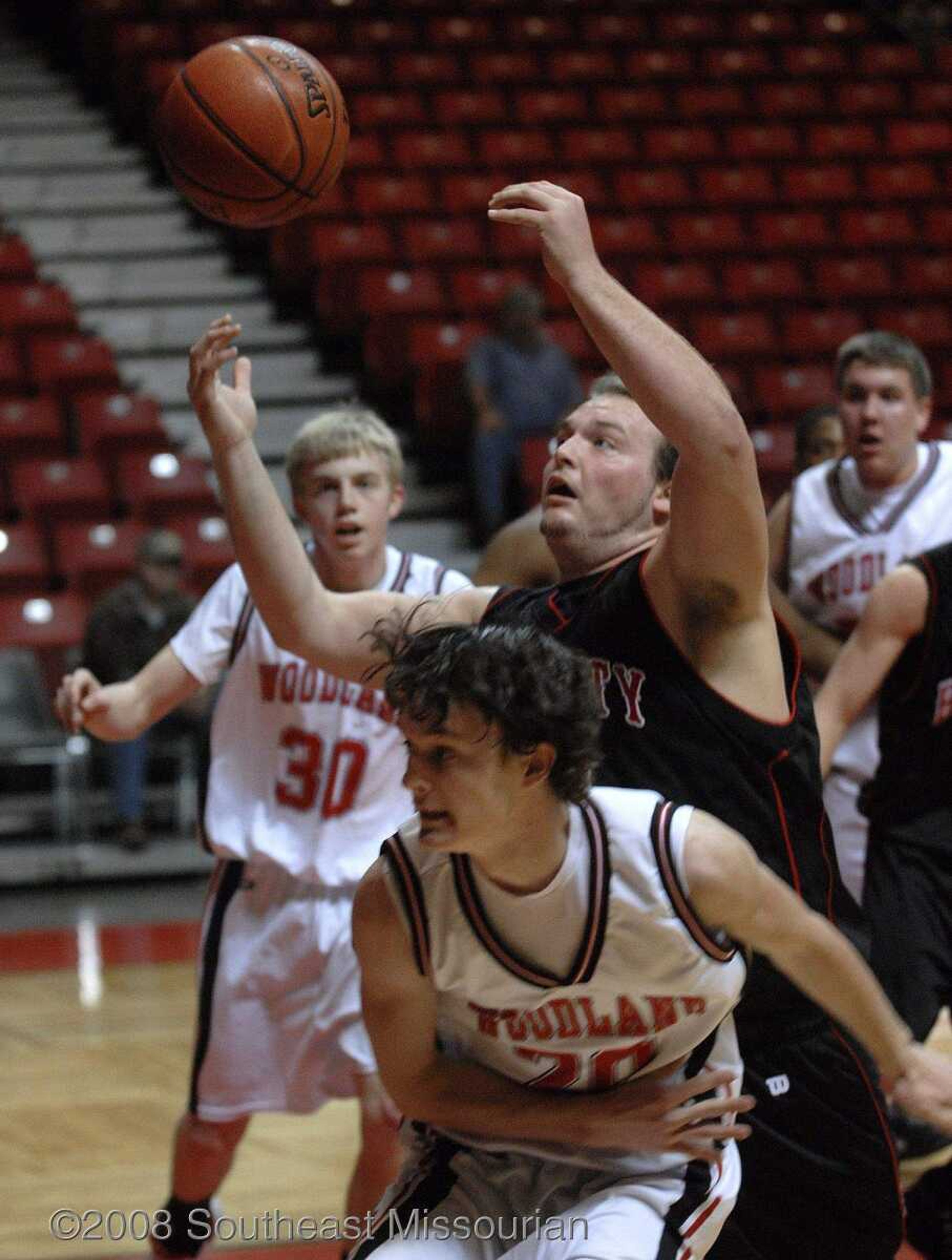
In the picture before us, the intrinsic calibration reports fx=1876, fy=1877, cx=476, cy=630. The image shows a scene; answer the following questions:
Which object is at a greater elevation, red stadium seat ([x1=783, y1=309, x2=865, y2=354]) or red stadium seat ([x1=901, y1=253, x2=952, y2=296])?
red stadium seat ([x1=901, y1=253, x2=952, y2=296])

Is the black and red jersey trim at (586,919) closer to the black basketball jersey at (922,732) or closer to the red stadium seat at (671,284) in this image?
the black basketball jersey at (922,732)

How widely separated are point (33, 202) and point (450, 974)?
1111 cm

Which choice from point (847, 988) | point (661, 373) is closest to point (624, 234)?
point (661, 373)

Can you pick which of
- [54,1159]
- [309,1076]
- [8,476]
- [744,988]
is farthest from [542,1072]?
[8,476]

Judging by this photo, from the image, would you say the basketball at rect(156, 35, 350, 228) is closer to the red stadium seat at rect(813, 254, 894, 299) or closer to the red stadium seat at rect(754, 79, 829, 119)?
Result: the red stadium seat at rect(813, 254, 894, 299)

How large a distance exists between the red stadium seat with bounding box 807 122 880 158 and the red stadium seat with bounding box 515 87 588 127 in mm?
1602

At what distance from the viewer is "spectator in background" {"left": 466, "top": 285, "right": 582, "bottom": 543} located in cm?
949

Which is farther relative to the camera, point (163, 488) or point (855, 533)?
point (163, 488)

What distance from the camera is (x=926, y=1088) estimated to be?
2215 mm

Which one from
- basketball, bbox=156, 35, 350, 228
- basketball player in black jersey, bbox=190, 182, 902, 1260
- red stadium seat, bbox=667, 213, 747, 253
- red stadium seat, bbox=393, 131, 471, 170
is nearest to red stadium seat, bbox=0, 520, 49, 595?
red stadium seat, bbox=393, 131, 471, 170

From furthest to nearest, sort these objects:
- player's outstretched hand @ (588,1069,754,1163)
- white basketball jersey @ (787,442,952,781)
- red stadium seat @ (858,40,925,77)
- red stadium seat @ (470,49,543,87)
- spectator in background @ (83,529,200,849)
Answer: red stadium seat @ (858,40,925,77) → red stadium seat @ (470,49,543,87) → spectator in background @ (83,529,200,849) → white basketball jersey @ (787,442,952,781) → player's outstretched hand @ (588,1069,754,1163)

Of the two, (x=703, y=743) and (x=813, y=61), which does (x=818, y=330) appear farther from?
(x=703, y=743)

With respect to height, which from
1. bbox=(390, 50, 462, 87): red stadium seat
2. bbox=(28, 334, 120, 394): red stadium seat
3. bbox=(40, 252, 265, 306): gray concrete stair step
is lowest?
bbox=(28, 334, 120, 394): red stadium seat

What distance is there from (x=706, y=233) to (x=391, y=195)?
200 cm
